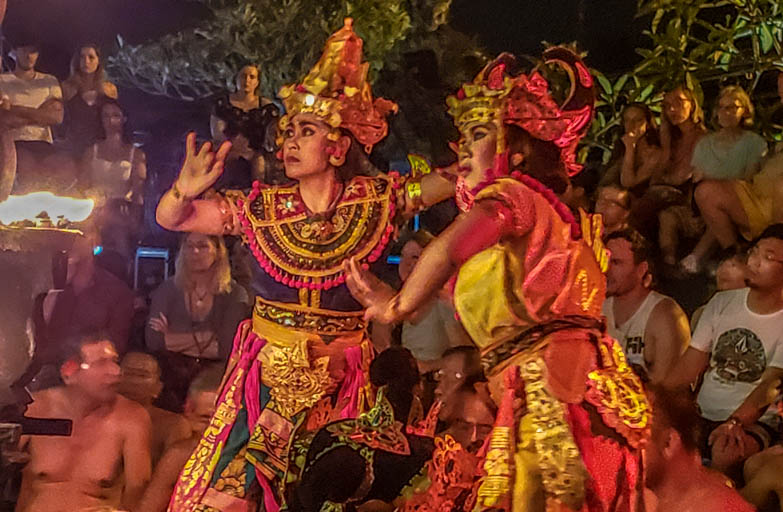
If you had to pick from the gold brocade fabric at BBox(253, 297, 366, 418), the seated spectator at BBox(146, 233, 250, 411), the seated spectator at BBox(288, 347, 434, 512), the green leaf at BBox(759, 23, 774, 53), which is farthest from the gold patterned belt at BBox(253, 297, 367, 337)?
the green leaf at BBox(759, 23, 774, 53)

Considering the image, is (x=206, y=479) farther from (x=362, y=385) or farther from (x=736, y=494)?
(x=736, y=494)

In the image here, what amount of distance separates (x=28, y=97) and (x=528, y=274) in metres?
2.42

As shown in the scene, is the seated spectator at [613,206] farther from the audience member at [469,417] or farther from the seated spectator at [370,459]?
A: the seated spectator at [370,459]

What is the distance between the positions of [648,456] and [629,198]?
1354 millimetres

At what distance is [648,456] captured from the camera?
295 centimetres

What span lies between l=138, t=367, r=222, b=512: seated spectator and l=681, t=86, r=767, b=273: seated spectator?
5.95 feet

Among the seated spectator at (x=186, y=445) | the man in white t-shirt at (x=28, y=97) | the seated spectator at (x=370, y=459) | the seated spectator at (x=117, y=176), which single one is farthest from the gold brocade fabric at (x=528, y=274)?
the man in white t-shirt at (x=28, y=97)

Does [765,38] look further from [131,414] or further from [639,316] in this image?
[131,414]

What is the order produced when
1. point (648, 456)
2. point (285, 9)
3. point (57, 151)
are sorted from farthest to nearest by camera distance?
point (285, 9) < point (57, 151) < point (648, 456)

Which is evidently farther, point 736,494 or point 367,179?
point 367,179

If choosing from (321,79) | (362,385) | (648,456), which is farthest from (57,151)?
(648,456)

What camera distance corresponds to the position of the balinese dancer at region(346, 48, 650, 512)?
239 centimetres

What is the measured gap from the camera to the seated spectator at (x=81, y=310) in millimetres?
3838

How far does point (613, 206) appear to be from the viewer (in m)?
3.94
